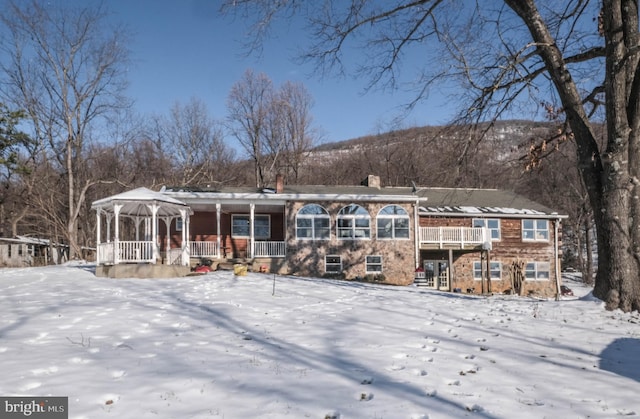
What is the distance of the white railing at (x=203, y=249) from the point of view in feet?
66.8

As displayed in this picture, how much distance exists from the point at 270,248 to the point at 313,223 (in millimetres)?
2208

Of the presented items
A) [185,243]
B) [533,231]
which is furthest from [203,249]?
[533,231]

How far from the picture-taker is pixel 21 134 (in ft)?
86.3

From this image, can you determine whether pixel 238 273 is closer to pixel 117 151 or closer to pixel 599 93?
pixel 599 93

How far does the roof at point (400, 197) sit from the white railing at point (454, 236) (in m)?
1.32

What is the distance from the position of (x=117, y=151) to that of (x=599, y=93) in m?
34.7

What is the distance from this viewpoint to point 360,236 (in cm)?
2116

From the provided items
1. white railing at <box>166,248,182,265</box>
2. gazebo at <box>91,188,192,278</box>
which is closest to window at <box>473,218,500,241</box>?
gazebo at <box>91,188,192,278</box>

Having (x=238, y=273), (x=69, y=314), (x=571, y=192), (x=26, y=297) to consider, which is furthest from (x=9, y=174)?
(x=571, y=192)

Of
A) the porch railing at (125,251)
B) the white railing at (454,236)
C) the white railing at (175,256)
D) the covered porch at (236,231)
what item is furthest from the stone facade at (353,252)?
the porch railing at (125,251)

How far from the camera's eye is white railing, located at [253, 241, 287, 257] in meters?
20.5

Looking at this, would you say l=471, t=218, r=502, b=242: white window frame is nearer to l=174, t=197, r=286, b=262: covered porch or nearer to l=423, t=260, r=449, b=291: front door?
l=423, t=260, r=449, b=291: front door

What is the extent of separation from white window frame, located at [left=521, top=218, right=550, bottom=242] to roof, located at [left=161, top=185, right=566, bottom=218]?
433 mm

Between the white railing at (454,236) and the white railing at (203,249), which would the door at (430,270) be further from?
the white railing at (203,249)
